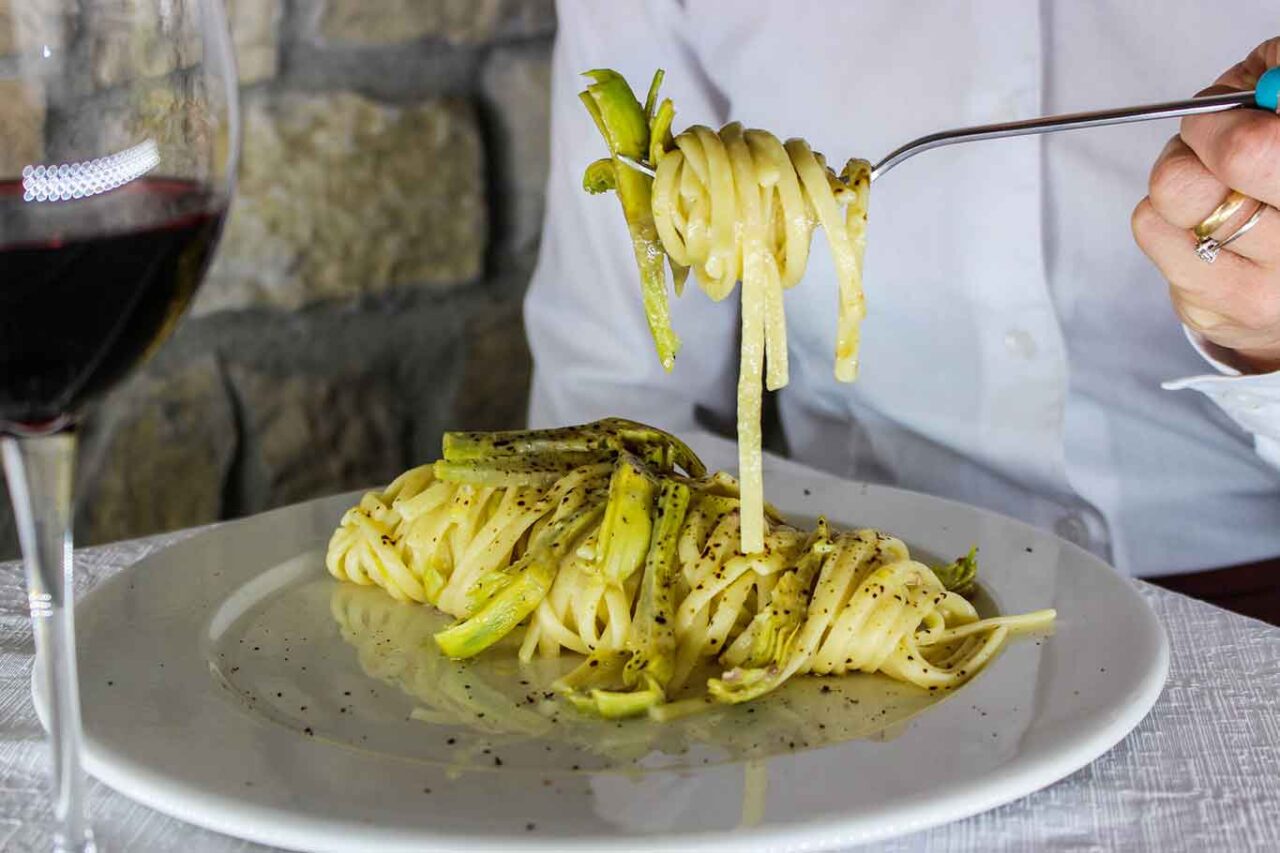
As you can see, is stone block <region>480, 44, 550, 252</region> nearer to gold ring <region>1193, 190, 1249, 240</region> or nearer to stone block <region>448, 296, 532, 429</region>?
stone block <region>448, 296, 532, 429</region>

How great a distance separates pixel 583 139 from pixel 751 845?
4.40 feet

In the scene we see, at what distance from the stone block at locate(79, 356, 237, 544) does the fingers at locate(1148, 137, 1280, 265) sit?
1365 millimetres

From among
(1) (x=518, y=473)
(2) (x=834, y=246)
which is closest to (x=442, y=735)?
(1) (x=518, y=473)

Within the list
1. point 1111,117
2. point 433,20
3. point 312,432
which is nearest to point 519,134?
point 433,20

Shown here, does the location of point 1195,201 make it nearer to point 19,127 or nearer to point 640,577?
point 640,577

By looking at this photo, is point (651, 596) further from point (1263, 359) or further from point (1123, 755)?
point (1263, 359)

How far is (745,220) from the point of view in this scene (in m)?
0.99

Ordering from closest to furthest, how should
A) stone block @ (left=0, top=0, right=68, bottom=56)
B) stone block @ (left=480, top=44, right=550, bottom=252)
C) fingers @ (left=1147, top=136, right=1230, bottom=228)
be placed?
stone block @ (left=0, top=0, right=68, bottom=56) < fingers @ (left=1147, top=136, right=1230, bottom=228) < stone block @ (left=480, top=44, right=550, bottom=252)

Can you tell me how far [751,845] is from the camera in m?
0.66

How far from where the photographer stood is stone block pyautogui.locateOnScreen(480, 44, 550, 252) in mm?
2195

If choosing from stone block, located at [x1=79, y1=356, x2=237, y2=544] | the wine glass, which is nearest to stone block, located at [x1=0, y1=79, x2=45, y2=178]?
the wine glass

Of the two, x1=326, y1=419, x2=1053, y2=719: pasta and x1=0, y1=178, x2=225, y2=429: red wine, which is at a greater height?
x1=0, y1=178, x2=225, y2=429: red wine

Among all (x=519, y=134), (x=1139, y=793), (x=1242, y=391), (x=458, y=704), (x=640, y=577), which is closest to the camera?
(x=1139, y=793)

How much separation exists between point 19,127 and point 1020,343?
123 centimetres
